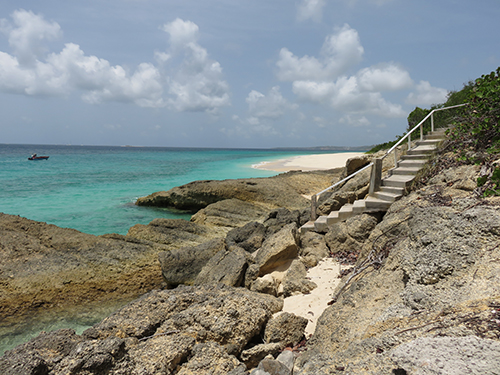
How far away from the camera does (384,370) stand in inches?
79.7

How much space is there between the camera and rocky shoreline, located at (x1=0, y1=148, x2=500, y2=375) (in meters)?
2.32

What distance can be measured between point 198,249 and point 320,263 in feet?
11.7

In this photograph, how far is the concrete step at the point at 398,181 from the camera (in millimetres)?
8020

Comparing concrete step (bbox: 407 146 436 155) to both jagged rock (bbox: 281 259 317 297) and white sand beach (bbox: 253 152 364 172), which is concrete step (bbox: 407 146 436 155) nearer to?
jagged rock (bbox: 281 259 317 297)

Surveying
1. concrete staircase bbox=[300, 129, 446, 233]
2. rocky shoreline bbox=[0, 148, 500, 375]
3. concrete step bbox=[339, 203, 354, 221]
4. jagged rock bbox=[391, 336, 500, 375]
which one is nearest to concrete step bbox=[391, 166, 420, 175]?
concrete staircase bbox=[300, 129, 446, 233]

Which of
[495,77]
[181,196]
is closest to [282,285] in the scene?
[495,77]

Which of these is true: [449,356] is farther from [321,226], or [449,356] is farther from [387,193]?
[387,193]

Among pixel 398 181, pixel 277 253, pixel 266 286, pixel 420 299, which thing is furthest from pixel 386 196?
pixel 420 299

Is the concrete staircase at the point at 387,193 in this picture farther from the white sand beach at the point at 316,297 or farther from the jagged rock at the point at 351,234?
the white sand beach at the point at 316,297

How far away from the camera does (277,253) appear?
6.71 meters

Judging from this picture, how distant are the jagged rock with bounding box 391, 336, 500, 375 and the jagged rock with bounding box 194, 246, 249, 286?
467cm

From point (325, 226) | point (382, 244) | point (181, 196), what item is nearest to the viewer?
point (382, 244)

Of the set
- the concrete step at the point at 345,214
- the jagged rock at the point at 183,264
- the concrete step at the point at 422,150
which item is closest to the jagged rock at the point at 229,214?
the jagged rock at the point at 183,264

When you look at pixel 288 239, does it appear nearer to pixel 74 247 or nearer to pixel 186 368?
pixel 186 368
